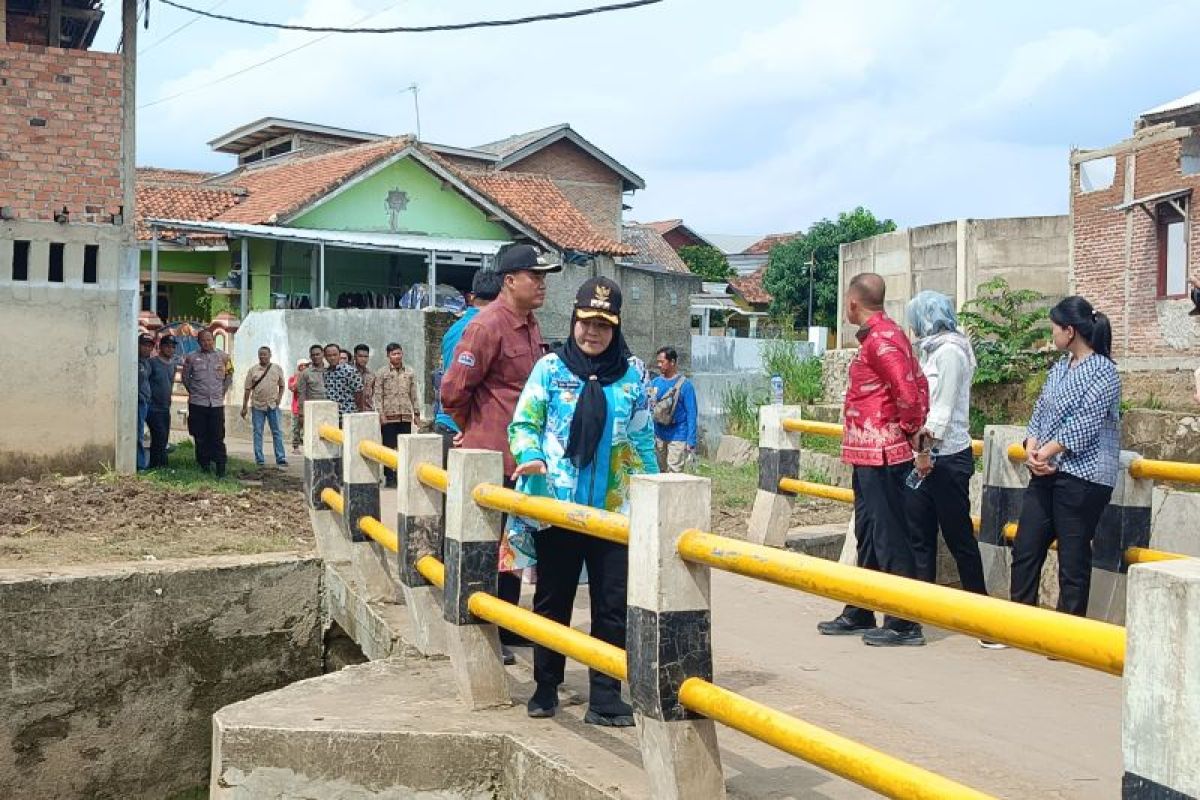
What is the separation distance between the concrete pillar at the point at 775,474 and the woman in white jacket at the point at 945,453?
1.96 m

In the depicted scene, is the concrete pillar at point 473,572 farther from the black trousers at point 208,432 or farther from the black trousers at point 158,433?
the black trousers at point 158,433

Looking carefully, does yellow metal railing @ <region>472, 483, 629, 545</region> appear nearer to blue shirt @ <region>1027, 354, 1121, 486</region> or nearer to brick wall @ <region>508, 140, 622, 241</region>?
blue shirt @ <region>1027, 354, 1121, 486</region>

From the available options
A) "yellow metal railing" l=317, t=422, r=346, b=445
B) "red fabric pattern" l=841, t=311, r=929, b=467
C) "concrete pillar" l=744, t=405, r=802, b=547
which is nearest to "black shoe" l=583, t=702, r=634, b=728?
"red fabric pattern" l=841, t=311, r=929, b=467

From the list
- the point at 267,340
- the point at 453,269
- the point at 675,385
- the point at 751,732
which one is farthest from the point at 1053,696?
the point at 453,269

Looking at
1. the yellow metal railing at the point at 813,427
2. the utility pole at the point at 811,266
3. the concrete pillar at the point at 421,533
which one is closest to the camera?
Answer: the concrete pillar at the point at 421,533

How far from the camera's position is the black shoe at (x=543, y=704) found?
4.66 m

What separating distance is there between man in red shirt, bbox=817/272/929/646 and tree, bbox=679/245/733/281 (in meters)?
38.9

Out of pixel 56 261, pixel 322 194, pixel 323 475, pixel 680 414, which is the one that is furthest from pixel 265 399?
pixel 322 194

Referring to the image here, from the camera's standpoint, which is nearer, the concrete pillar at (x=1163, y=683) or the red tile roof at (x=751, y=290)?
the concrete pillar at (x=1163, y=683)

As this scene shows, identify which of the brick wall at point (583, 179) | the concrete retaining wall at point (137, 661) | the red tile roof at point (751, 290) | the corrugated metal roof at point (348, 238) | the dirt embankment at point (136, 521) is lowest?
the concrete retaining wall at point (137, 661)

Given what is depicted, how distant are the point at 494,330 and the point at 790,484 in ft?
10.9

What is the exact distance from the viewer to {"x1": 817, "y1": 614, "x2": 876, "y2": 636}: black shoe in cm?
643

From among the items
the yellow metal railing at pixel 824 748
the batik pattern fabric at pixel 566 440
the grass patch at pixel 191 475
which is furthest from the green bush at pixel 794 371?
the yellow metal railing at pixel 824 748

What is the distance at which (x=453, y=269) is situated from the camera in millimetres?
26906
